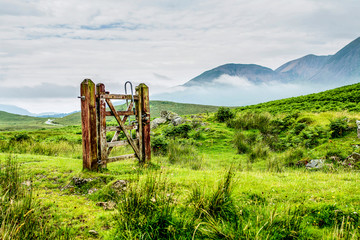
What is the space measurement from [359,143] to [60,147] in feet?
48.7

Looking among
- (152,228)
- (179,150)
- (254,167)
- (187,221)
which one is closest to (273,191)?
(187,221)

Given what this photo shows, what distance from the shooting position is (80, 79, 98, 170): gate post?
→ 6.70 metres

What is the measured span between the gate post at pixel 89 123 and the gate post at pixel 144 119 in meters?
1.71

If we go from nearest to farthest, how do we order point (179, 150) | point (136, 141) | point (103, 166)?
point (103, 166) → point (136, 141) → point (179, 150)

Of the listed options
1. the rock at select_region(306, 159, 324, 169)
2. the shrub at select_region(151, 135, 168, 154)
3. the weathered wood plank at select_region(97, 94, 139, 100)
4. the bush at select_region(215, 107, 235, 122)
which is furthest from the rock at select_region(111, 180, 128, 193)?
the bush at select_region(215, 107, 235, 122)

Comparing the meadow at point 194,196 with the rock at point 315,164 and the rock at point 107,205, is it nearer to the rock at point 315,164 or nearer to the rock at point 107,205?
the rock at point 107,205

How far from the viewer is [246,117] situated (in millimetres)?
17469

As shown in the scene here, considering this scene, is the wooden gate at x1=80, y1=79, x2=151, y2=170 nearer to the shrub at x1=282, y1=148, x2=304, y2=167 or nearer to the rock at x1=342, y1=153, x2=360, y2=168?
the shrub at x1=282, y1=148, x2=304, y2=167

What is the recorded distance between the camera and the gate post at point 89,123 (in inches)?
264

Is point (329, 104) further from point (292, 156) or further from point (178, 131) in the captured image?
point (178, 131)

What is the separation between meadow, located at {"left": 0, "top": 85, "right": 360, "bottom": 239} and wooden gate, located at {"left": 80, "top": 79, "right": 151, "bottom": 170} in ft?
1.73

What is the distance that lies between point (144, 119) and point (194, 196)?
449cm

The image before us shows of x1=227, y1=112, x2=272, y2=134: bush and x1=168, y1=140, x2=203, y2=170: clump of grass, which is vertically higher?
x1=227, y1=112, x2=272, y2=134: bush

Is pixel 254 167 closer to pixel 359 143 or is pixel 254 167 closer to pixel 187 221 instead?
pixel 359 143
